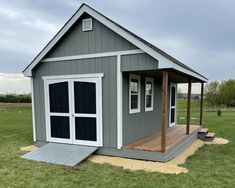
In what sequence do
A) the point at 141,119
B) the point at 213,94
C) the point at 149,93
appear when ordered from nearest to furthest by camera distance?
the point at 141,119, the point at 149,93, the point at 213,94

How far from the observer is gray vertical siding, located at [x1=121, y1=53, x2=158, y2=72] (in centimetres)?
531

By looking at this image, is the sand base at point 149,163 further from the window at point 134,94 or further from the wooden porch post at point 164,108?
the window at point 134,94

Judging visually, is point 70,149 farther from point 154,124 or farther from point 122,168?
point 154,124

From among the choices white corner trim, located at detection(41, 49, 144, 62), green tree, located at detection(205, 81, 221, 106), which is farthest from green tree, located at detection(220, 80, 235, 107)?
white corner trim, located at detection(41, 49, 144, 62)

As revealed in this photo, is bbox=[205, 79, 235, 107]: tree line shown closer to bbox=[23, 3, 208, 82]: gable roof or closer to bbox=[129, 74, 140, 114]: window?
bbox=[23, 3, 208, 82]: gable roof

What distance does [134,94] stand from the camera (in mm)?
6559

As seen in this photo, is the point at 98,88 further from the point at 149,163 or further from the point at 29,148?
the point at 29,148

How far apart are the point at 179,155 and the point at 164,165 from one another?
1.17 m

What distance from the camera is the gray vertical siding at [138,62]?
531cm

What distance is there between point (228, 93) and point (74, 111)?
3239cm

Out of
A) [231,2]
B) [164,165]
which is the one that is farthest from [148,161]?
[231,2]

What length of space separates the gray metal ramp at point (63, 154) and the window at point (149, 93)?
260 centimetres

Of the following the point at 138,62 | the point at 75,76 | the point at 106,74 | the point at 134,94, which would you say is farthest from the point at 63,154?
the point at 138,62

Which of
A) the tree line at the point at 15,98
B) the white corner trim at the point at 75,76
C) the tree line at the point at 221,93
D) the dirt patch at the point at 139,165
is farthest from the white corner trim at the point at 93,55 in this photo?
the tree line at the point at 221,93
